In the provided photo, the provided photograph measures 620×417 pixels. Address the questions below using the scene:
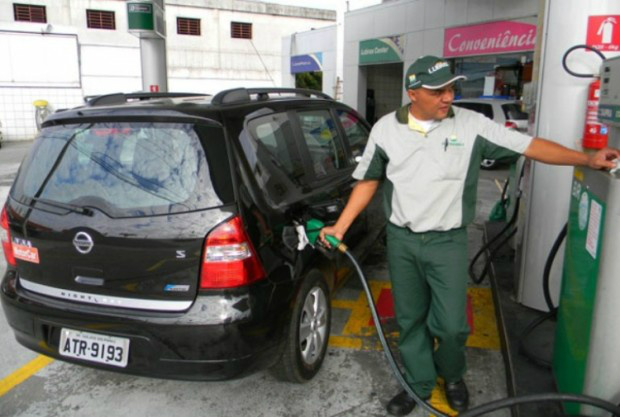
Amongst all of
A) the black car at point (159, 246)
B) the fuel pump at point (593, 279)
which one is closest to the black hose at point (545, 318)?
the fuel pump at point (593, 279)

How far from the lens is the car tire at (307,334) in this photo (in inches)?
Result: 106

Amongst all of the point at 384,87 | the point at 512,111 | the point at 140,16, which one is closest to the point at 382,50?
the point at 384,87

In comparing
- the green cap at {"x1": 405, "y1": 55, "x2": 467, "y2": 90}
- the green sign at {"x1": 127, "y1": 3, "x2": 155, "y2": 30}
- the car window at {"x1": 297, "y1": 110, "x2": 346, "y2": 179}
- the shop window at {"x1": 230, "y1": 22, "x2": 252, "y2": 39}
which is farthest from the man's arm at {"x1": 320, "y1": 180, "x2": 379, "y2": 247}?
the shop window at {"x1": 230, "y1": 22, "x2": 252, "y2": 39}

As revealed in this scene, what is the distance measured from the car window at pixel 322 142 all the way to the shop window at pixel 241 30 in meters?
23.5

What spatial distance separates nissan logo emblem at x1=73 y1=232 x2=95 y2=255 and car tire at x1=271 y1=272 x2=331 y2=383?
3.40 ft

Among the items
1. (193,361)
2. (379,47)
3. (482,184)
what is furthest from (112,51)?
(193,361)

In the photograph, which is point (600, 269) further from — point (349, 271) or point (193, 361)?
point (349, 271)

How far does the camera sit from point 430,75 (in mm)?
2295

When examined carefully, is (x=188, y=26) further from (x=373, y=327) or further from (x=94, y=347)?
(x=94, y=347)

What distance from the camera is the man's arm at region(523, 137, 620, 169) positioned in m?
1.97

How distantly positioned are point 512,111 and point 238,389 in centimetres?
1003

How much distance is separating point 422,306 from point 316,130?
151 cm

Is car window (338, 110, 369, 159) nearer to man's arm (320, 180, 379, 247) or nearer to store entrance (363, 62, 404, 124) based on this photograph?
man's arm (320, 180, 379, 247)

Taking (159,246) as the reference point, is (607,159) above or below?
above
